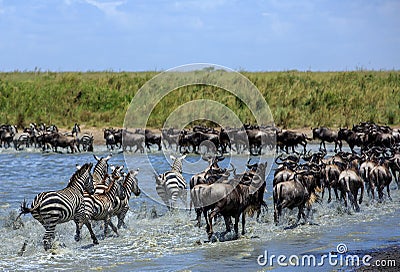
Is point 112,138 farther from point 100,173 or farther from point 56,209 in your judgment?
point 56,209

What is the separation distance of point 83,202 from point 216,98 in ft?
110

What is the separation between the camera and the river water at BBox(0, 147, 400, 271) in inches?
431

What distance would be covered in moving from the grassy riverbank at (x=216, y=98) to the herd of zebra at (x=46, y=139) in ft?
19.9

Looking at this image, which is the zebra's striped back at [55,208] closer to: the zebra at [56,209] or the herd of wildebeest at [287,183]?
the zebra at [56,209]

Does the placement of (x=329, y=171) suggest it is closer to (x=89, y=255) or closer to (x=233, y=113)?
(x=89, y=255)

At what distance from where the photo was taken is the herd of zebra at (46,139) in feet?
107

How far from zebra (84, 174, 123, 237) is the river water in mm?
411

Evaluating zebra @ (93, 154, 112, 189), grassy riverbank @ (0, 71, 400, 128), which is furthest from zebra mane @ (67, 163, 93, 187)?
grassy riverbank @ (0, 71, 400, 128)

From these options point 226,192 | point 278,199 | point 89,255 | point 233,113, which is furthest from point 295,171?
point 233,113

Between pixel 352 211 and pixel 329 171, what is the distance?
4.34ft

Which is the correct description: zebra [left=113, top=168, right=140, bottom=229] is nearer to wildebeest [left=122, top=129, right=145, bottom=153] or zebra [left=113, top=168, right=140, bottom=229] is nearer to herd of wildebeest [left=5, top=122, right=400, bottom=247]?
herd of wildebeest [left=5, top=122, right=400, bottom=247]

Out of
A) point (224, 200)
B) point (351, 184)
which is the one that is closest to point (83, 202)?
point (224, 200)

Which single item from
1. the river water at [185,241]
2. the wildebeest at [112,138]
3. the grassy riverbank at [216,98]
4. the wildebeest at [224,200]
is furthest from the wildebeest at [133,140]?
the wildebeest at [224,200]

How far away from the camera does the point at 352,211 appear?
627 inches
